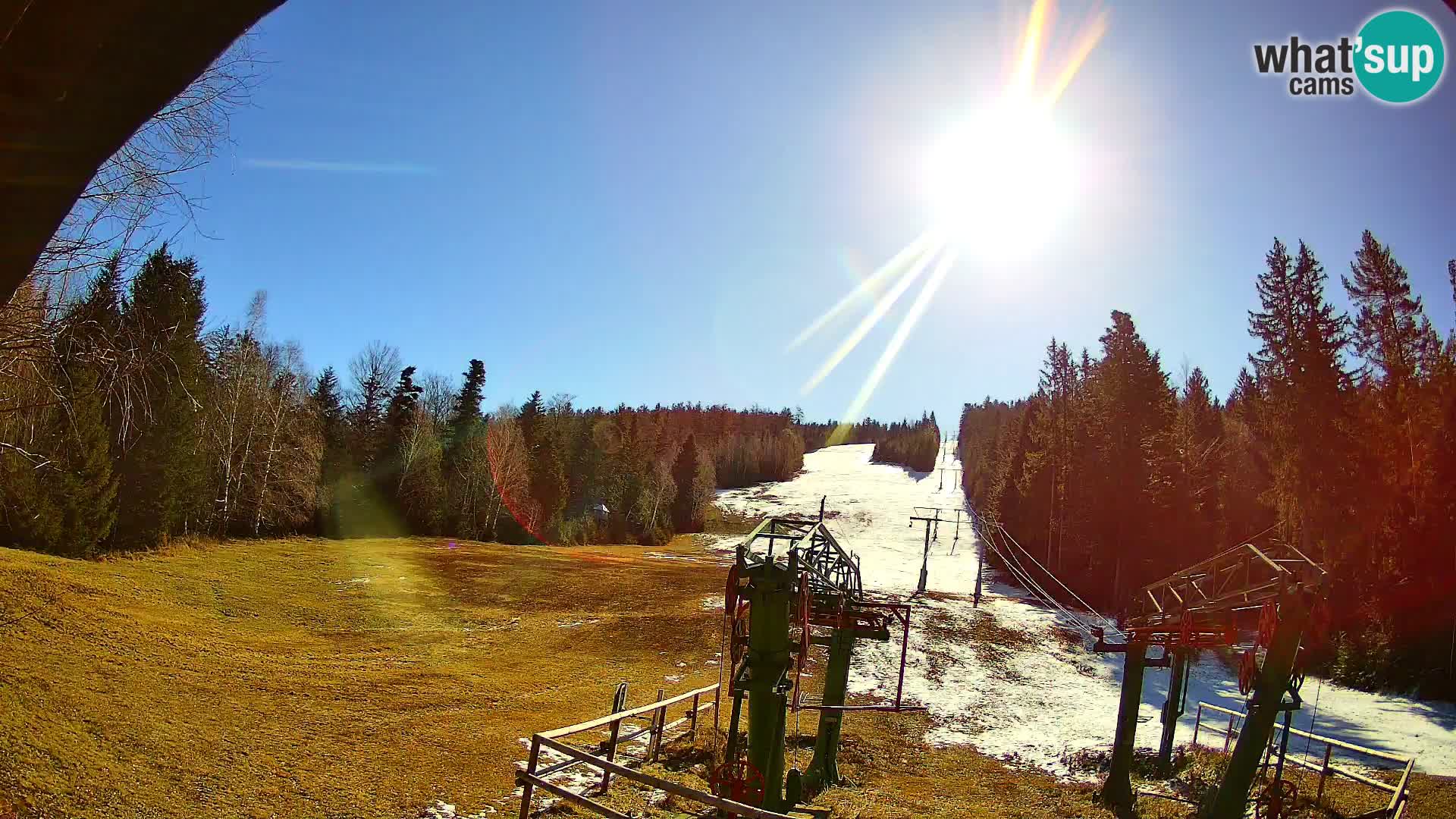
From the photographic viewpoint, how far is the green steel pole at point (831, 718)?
1634 centimetres

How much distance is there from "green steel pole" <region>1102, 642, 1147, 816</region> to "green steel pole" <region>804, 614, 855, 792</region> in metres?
7.01

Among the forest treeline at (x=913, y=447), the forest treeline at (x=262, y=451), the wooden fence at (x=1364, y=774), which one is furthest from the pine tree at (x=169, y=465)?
the forest treeline at (x=913, y=447)

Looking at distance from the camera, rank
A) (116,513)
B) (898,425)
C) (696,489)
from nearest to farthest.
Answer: (116,513), (696,489), (898,425)

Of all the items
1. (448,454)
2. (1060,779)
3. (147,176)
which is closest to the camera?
(147,176)

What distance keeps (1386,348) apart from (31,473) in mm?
59250

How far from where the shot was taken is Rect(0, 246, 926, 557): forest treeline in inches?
242

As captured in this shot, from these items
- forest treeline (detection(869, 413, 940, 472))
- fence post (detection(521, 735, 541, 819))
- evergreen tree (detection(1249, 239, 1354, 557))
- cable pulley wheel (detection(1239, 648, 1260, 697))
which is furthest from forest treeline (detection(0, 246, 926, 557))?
forest treeline (detection(869, 413, 940, 472))

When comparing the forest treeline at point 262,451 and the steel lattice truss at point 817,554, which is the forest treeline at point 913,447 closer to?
the forest treeline at point 262,451

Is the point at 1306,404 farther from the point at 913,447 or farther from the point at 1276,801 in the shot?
the point at 913,447

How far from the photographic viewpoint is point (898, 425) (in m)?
169

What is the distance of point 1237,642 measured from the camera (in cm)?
1769

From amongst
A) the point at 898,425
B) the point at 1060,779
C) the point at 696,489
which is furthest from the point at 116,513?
the point at 898,425

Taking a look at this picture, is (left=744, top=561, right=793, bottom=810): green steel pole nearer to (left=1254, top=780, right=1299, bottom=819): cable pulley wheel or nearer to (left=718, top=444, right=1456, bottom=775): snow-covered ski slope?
(left=1254, top=780, right=1299, bottom=819): cable pulley wheel

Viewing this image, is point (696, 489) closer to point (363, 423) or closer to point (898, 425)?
point (363, 423)
